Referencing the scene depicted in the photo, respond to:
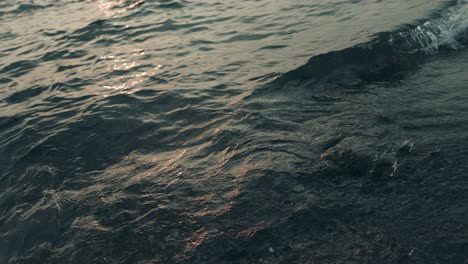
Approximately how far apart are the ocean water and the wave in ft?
0.14

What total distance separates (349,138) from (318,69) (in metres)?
2.91

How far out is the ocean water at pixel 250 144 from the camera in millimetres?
4578

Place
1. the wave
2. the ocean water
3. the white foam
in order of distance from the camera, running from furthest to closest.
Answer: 1. the white foam
2. the wave
3. the ocean water

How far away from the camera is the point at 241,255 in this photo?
14.4 ft

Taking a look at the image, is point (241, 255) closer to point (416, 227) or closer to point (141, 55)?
point (416, 227)

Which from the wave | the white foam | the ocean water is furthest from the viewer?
the white foam

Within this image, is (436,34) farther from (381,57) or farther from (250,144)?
(250,144)

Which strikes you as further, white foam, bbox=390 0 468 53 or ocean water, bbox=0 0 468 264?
white foam, bbox=390 0 468 53

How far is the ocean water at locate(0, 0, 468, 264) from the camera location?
4578mm

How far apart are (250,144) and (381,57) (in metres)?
4.15

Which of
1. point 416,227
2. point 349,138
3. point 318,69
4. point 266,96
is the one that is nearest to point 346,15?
point 318,69

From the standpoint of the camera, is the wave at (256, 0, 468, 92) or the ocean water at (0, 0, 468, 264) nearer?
the ocean water at (0, 0, 468, 264)

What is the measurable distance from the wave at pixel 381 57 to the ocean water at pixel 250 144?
41mm

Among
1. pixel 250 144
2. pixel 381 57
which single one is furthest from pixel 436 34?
pixel 250 144
